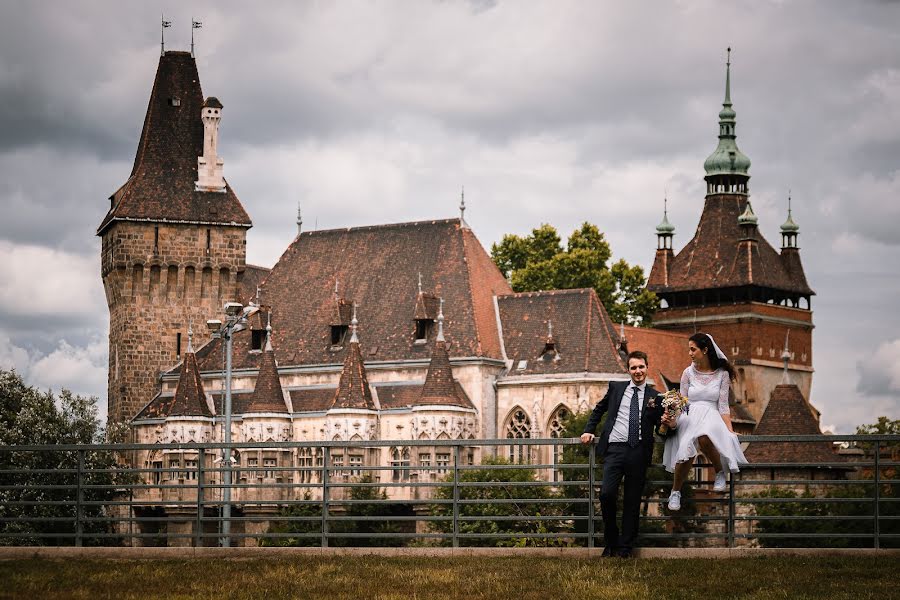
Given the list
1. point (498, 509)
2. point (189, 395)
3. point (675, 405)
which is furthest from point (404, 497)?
point (675, 405)

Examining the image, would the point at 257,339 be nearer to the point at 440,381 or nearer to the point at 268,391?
the point at 268,391

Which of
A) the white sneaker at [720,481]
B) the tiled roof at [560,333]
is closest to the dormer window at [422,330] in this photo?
the tiled roof at [560,333]

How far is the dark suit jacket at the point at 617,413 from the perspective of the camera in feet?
57.1

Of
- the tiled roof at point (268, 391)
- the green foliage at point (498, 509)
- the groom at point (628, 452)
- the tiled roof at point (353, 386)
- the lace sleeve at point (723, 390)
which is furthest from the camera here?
the tiled roof at point (268, 391)

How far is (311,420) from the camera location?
7356 centimetres

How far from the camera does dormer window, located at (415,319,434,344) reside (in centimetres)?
7344

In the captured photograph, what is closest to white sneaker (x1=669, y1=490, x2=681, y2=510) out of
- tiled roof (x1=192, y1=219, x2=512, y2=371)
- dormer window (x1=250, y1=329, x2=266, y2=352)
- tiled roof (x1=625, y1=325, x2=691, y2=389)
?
tiled roof (x1=192, y1=219, x2=512, y2=371)

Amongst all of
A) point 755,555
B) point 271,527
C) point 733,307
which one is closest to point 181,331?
point 271,527

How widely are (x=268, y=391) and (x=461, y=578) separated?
58.6 metres

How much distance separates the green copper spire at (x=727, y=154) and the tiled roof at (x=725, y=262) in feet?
7.22

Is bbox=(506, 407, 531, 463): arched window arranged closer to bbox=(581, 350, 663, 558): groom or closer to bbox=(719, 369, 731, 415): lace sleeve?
bbox=(581, 350, 663, 558): groom

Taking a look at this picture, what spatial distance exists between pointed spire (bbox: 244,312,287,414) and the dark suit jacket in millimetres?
56335

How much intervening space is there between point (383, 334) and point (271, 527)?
16531mm

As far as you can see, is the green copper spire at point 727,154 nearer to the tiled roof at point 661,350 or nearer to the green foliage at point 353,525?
the tiled roof at point 661,350
